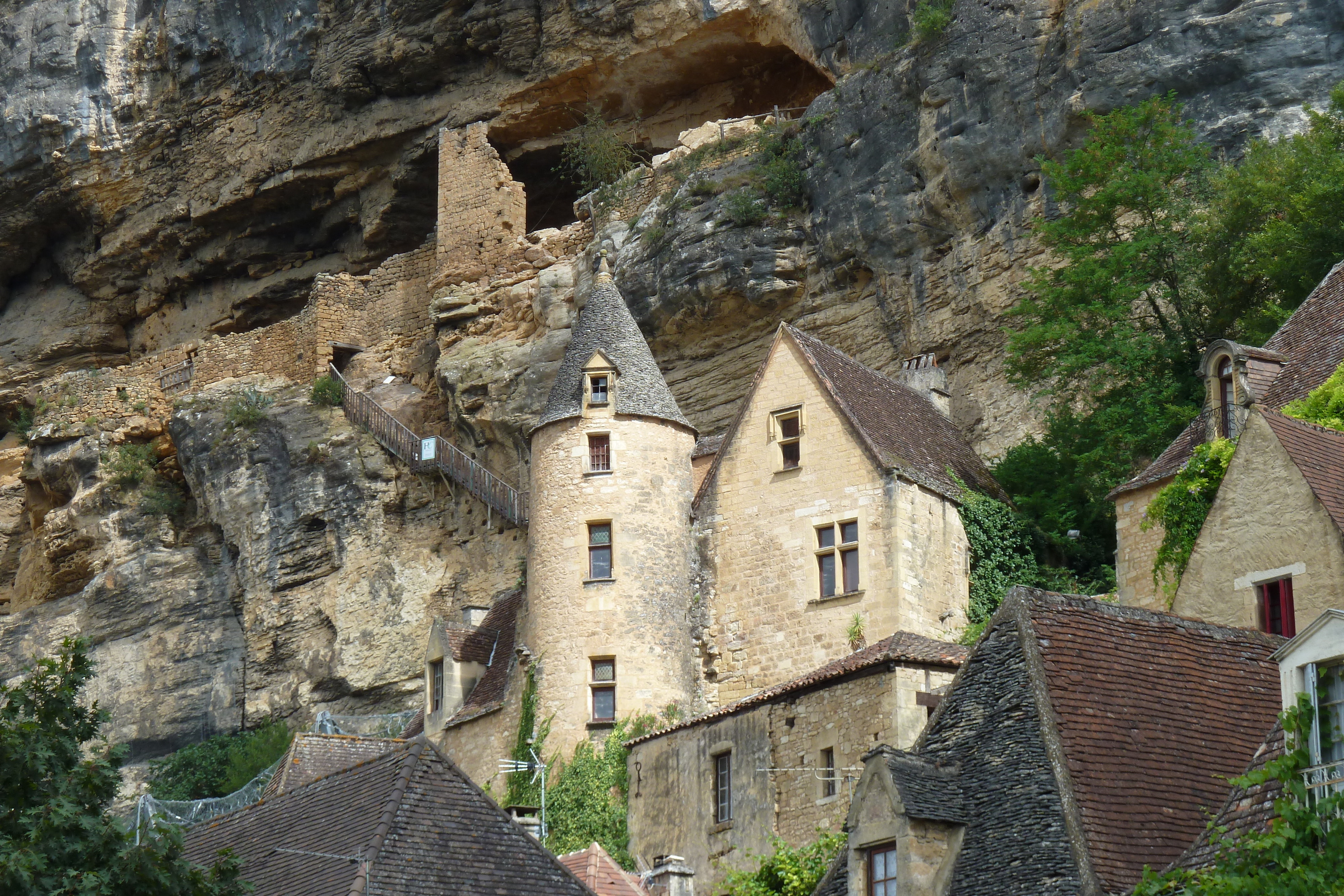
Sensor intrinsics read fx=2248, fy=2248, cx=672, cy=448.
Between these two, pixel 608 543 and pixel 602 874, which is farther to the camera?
→ pixel 608 543

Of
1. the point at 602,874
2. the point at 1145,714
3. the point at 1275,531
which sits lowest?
the point at 602,874

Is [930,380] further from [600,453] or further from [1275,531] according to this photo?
[1275,531]

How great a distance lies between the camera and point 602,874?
75.6ft

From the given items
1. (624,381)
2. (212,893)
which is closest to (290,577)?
(624,381)

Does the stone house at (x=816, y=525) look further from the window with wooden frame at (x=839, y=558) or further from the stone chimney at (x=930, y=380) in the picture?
the stone chimney at (x=930, y=380)

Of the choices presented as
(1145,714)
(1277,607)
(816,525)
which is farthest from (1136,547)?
(1145,714)

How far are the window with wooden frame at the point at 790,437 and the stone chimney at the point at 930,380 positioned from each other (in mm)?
4057

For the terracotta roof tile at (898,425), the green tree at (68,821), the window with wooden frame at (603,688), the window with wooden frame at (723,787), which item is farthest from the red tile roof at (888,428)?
the green tree at (68,821)

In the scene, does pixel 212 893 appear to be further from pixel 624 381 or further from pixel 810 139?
pixel 810 139

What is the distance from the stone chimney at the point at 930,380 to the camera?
35719mm

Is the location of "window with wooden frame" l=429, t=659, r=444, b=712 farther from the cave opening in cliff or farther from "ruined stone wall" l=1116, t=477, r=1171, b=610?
the cave opening in cliff

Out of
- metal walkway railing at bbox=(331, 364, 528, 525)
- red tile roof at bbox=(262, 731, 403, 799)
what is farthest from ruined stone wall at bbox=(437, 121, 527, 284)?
red tile roof at bbox=(262, 731, 403, 799)

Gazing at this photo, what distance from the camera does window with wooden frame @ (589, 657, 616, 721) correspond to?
101ft

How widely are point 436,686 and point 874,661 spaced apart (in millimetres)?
10462
